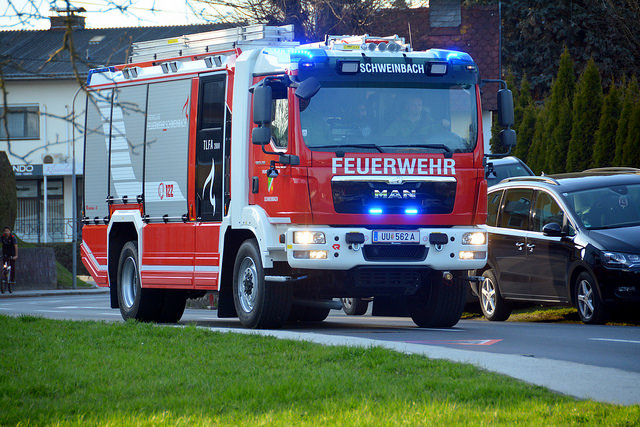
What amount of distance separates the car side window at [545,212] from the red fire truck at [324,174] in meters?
1.94

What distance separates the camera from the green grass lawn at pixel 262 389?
702 cm

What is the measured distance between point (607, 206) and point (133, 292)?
6.53 metres

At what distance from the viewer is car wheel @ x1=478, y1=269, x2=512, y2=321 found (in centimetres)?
1636

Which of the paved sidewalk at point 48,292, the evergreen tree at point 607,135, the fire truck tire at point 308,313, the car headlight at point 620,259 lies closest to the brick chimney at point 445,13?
the paved sidewalk at point 48,292

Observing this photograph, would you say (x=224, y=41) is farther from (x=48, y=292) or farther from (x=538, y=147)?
(x=48, y=292)

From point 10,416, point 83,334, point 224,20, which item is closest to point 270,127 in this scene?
point 83,334

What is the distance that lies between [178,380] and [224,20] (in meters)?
22.3

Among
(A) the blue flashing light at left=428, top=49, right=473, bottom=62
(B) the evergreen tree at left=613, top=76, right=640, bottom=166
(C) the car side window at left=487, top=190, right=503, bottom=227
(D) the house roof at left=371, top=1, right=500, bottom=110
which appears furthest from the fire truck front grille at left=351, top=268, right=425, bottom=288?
(D) the house roof at left=371, top=1, right=500, bottom=110

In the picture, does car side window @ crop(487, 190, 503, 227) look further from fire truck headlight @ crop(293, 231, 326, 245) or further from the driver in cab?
fire truck headlight @ crop(293, 231, 326, 245)

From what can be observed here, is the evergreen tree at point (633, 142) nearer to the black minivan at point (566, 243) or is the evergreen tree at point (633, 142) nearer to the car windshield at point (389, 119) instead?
the black minivan at point (566, 243)

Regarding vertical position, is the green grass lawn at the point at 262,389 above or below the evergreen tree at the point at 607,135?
below

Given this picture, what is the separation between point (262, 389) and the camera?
7.96 m

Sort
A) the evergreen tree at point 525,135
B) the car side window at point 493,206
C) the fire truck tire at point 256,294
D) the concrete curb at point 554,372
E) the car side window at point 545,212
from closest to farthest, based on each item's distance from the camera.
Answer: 1. the concrete curb at point 554,372
2. the fire truck tire at point 256,294
3. the car side window at point 545,212
4. the car side window at point 493,206
5. the evergreen tree at point 525,135

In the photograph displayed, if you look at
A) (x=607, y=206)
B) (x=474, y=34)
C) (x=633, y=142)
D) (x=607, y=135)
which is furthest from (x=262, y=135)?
(x=474, y=34)
